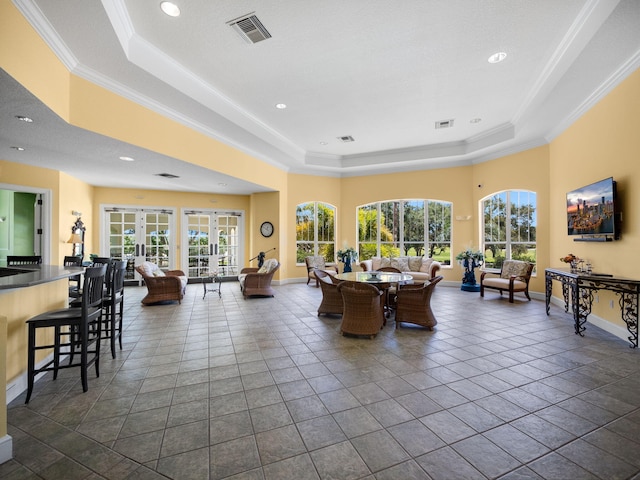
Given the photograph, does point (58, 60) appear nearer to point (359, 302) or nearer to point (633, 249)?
point (359, 302)

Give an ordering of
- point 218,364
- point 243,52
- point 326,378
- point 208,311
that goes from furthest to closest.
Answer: point 208,311 → point 243,52 → point 218,364 → point 326,378

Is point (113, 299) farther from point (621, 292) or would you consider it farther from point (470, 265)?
point (470, 265)

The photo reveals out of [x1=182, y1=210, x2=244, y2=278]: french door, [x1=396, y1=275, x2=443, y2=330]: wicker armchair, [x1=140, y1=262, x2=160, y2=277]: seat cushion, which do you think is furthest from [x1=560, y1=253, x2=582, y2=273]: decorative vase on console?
[x1=182, y1=210, x2=244, y2=278]: french door

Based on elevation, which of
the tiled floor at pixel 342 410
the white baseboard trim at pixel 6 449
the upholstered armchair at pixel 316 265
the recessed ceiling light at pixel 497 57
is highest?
the recessed ceiling light at pixel 497 57

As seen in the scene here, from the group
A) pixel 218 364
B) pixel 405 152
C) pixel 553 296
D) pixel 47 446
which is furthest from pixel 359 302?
pixel 405 152

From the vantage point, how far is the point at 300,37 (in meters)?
3.69

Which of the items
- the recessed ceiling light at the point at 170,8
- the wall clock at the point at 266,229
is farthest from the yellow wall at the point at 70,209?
the recessed ceiling light at the point at 170,8

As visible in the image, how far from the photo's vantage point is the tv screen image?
4172 millimetres

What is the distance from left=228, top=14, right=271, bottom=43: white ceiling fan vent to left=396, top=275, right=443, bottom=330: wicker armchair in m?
4.00

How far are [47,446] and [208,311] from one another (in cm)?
381

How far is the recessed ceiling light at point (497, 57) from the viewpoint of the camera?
4.11 metres

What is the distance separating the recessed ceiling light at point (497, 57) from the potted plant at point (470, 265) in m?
4.88

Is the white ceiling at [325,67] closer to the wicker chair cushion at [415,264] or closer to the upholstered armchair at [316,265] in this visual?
the wicker chair cushion at [415,264]

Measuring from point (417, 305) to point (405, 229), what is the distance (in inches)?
203
